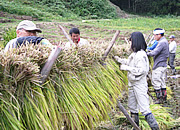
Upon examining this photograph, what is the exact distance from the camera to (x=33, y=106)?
→ 5.79 ft

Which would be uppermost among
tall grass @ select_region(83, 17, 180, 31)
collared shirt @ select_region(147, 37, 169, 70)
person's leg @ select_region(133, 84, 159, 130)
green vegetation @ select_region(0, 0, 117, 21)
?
green vegetation @ select_region(0, 0, 117, 21)

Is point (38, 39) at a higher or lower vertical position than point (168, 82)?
higher

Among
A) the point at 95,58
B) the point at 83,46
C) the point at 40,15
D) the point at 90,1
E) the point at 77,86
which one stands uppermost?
the point at 90,1

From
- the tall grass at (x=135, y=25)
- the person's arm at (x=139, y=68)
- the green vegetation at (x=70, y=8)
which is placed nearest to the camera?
the person's arm at (x=139, y=68)

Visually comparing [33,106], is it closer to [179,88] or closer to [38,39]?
[38,39]

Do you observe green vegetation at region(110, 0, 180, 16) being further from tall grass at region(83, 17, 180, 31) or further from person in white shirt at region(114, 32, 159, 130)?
person in white shirt at region(114, 32, 159, 130)

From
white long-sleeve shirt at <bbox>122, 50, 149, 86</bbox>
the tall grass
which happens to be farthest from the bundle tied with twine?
the tall grass

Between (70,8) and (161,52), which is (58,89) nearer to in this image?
(161,52)

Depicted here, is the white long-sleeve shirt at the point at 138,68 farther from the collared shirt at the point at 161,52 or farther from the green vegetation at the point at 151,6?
the green vegetation at the point at 151,6

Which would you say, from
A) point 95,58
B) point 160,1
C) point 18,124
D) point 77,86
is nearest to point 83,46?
point 95,58

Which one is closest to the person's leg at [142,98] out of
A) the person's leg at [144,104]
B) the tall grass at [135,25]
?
the person's leg at [144,104]

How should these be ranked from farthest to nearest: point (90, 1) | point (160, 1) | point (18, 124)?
point (160, 1) < point (90, 1) < point (18, 124)

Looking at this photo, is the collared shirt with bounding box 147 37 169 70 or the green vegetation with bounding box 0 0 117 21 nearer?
the collared shirt with bounding box 147 37 169 70

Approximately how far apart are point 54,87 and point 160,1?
3416 centimetres
